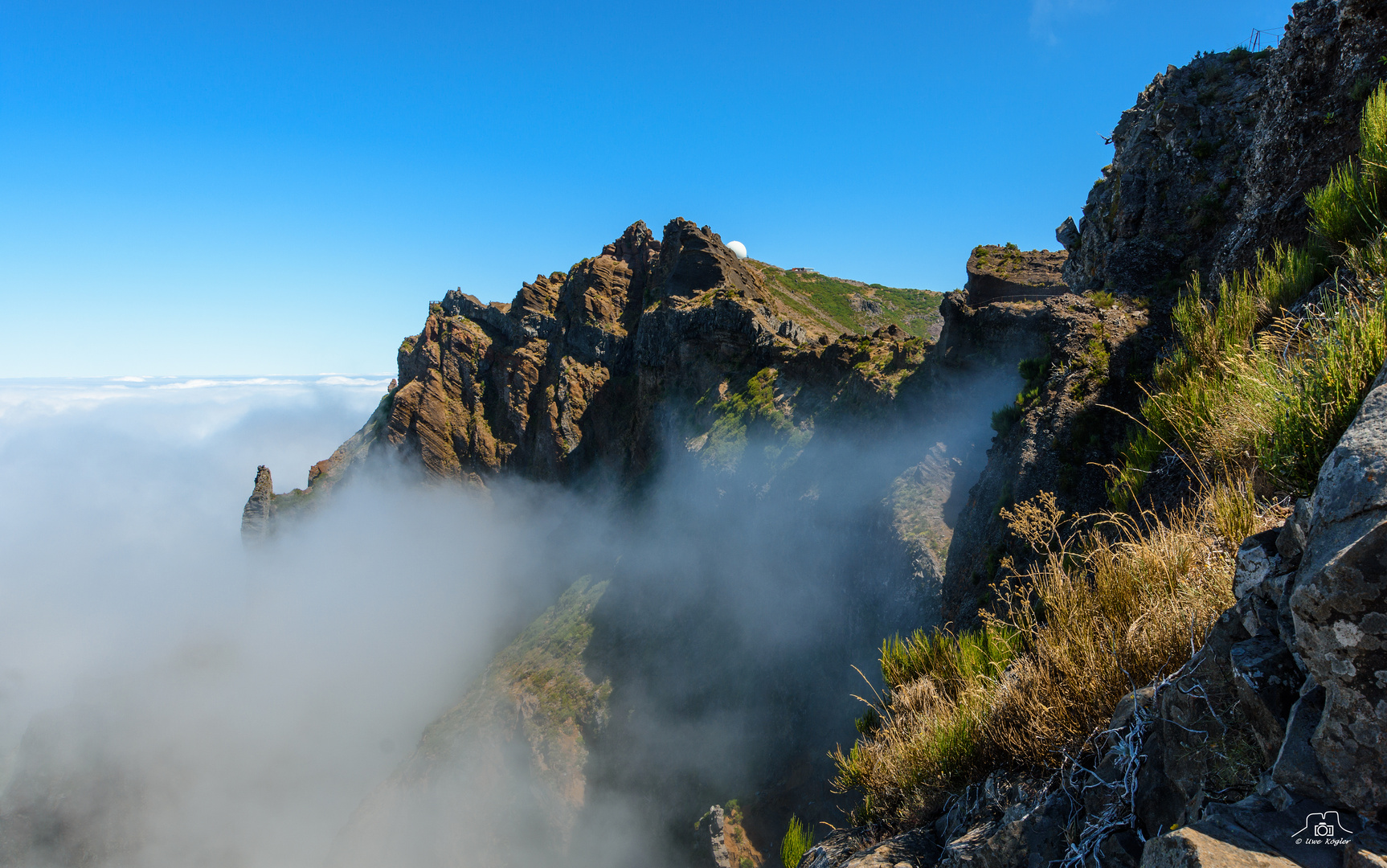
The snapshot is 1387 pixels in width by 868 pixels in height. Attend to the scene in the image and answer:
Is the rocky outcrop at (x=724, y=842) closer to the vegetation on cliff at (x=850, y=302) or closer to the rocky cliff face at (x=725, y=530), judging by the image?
the rocky cliff face at (x=725, y=530)

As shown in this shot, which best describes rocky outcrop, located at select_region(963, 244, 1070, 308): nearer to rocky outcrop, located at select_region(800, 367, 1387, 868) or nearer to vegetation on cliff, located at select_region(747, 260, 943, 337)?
rocky outcrop, located at select_region(800, 367, 1387, 868)

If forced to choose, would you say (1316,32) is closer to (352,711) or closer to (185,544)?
(352,711)

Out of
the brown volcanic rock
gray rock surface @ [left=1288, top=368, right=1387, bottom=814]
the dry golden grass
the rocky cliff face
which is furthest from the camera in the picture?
the brown volcanic rock

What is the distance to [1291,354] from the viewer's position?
13.8ft

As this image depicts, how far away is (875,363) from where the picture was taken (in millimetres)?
25938

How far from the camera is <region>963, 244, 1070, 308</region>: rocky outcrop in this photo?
76.5ft

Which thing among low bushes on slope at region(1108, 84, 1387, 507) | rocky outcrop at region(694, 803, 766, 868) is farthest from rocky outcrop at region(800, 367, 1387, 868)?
rocky outcrop at region(694, 803, 766, 868)

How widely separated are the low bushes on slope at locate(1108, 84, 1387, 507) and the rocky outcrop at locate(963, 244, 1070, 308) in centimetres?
1867

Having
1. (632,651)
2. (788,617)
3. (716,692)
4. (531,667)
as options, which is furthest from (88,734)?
(788,617)

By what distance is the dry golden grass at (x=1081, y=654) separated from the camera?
10.8 ft

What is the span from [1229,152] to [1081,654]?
13.0 m

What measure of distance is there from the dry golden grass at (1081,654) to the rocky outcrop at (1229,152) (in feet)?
17.7

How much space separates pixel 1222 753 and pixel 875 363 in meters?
24.7

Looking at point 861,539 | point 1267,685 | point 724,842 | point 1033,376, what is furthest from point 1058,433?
point 724,842
